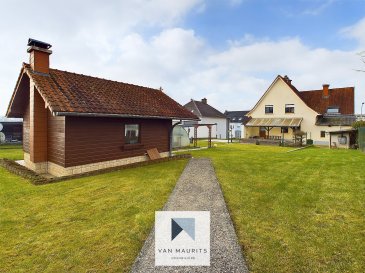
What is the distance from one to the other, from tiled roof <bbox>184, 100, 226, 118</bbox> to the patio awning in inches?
428

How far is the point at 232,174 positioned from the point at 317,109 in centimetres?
2954

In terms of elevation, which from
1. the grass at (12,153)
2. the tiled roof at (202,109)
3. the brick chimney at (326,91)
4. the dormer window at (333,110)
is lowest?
the grass at (12,153)

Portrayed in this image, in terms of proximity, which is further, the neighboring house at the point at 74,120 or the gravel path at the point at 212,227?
the neighboring house at the point at 74,120

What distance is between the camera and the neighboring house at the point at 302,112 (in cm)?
3222

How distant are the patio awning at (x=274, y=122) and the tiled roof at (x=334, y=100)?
4048 mm

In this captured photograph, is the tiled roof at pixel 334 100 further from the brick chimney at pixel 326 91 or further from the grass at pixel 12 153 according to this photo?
the grass at pixel 12 153

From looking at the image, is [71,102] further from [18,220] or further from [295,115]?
[295,115]

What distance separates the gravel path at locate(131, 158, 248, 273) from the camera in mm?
4254

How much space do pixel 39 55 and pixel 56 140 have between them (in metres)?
4.70

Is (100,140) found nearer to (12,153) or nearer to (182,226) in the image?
(182,226)

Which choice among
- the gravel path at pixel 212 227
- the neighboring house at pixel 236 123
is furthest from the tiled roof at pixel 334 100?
the gravel path at pixel 212 227

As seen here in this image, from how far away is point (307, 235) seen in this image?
5441 mm

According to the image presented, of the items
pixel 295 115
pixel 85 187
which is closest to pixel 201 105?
pixel 295 115

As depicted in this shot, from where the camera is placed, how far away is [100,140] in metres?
12.7
